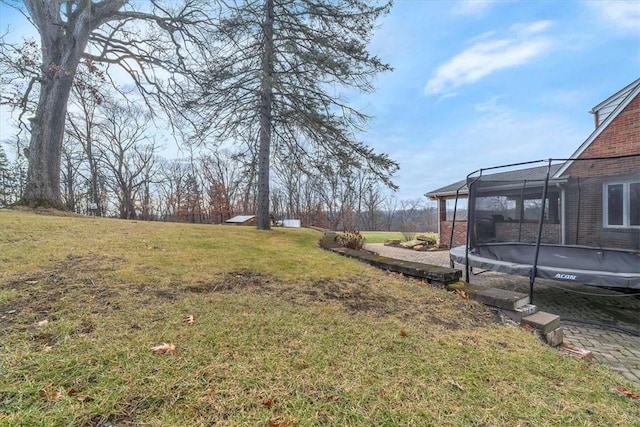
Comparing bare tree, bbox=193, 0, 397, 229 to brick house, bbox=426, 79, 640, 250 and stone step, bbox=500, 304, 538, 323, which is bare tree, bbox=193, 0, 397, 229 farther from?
stone step, bbox=500, 304, 538, 323

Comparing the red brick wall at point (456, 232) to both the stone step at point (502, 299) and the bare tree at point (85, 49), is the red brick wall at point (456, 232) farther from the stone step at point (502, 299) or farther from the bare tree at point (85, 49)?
the bare tree at point (85, 49)

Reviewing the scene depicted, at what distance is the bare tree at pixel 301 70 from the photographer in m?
→ 7.09

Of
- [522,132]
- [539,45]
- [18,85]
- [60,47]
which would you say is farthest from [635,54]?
[18,85]

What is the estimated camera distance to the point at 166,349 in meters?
1.76

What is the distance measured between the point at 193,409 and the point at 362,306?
1.83 metres

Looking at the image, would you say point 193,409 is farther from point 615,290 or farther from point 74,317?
point 615,290

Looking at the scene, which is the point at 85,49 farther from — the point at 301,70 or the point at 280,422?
the point at 280,422

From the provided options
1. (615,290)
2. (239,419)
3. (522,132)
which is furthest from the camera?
(522,132)

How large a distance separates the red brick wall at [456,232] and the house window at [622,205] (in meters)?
5.00

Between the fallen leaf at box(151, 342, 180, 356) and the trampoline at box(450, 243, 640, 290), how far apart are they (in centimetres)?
479

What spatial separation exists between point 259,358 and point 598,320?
4801mm

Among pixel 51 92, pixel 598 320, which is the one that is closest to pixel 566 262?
pixel 598 320

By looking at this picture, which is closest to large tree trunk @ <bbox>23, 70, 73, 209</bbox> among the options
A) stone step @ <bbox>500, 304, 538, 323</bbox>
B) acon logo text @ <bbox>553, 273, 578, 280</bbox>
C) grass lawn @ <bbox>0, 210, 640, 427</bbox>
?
grass lawn @ <bbox>0, 210, 640, 427</bbox>

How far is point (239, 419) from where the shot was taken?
1.30m
